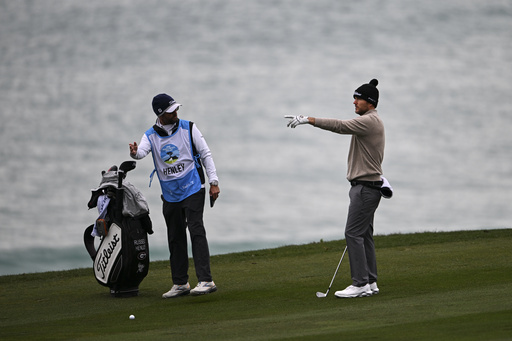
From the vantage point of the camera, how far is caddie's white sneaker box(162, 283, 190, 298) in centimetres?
885

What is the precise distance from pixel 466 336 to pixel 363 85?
346 cm

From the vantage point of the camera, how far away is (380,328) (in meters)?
5.88

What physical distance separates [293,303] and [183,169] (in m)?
2.00

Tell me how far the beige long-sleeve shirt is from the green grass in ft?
3.96

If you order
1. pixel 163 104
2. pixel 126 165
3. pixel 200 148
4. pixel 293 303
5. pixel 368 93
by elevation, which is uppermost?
pixel 163 104

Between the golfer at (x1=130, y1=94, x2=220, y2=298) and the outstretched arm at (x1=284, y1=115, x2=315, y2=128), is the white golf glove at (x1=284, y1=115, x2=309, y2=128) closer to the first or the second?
the outstretched arm at (x1=284, y1=115, x2=315, y2=128)

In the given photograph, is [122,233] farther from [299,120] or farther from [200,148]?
[299,120]

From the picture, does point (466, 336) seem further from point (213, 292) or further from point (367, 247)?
point (213, 292)

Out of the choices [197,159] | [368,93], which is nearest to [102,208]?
[197,159]

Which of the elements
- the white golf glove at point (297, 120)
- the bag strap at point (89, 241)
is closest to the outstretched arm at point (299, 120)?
the white golf glove at point (297, 120)

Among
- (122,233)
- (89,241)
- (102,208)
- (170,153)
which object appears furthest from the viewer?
(89,241)

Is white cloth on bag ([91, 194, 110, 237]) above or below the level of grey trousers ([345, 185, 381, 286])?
above

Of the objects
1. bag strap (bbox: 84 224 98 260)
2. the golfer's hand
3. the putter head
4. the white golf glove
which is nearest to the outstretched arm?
the white golf glove

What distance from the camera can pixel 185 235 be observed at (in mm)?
9250
